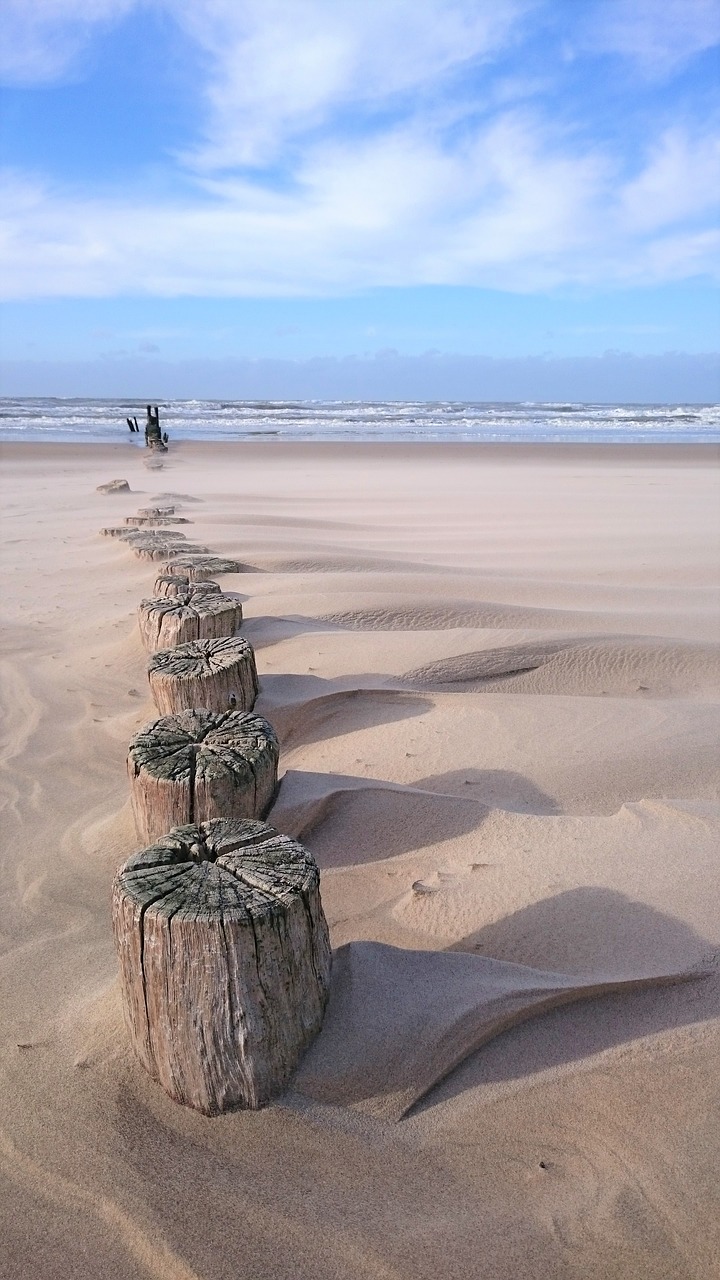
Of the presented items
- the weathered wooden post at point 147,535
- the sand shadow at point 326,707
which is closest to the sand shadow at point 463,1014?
the sand shadow at point 326,707

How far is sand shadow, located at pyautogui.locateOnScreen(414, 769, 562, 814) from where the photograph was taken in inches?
127

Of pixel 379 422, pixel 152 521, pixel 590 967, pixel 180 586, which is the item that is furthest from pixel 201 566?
pixel 379 422

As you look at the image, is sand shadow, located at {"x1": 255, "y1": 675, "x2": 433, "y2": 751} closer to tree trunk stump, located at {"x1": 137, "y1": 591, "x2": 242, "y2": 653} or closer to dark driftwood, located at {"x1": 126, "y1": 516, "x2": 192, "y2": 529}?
tree trunk stump, located at {"x1": 137, "y1": 591, "x2": 242, "y2": 653}

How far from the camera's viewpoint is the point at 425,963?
2.32 m

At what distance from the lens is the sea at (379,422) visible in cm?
3077

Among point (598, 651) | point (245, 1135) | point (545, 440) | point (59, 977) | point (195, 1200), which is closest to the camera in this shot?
point (195, 1200)

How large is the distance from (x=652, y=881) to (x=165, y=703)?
2.04 m

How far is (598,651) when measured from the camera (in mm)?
4797

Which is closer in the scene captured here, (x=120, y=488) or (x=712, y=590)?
(x=712, y=590)

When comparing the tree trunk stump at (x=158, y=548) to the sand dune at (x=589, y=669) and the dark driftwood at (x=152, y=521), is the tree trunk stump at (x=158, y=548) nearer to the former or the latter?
the dark driftwood at (x=152, y=521)

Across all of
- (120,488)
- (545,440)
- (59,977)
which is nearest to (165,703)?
(59,977)

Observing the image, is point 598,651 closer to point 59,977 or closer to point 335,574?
point 335,574

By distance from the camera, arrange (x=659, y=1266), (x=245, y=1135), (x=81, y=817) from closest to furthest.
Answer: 1. (x=659, y=1266)
2. (x=245, y=1135)
3. (x=81, y=817)

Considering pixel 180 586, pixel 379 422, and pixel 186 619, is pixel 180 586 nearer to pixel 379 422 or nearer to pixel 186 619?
pixel 186 619
